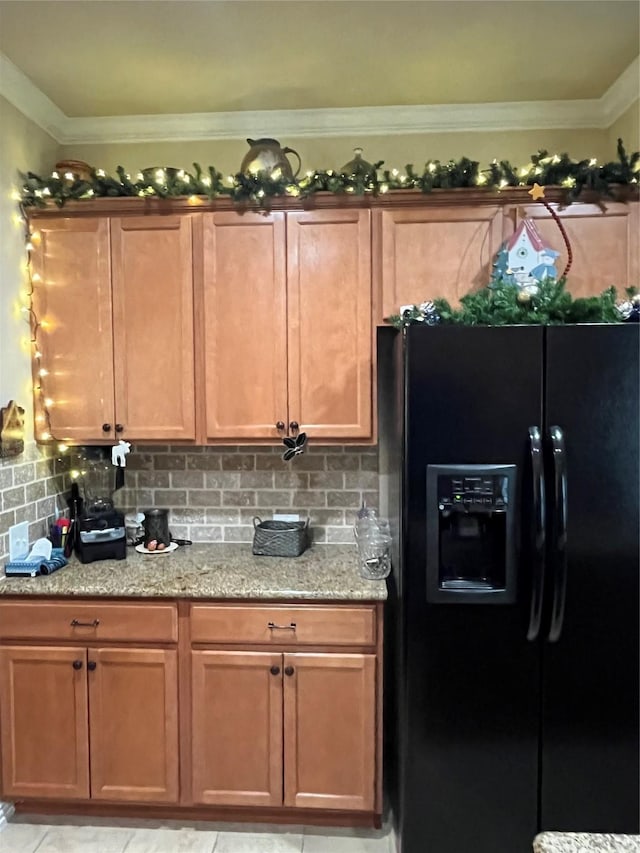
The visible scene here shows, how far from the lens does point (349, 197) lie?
2.44m

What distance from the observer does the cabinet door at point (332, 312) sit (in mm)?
Result: 2459

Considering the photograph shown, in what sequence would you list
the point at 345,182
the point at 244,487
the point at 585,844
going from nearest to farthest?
1. the point at 585,844
2. the point at 345,182
3. the point at 244,487

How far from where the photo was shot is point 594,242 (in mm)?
2400

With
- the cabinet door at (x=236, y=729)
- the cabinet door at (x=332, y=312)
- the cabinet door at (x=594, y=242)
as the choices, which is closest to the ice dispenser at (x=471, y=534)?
the cabinet door at (x=332, y=312)

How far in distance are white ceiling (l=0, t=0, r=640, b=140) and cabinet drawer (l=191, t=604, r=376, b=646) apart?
205 centimetres

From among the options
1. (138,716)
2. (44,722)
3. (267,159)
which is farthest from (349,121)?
(44,722)

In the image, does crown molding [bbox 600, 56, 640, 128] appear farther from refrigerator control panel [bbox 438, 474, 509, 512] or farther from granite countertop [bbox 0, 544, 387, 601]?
granite countertop [bbox 0, 544, 387, 601]

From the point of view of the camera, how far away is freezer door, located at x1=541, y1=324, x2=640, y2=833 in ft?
6.25

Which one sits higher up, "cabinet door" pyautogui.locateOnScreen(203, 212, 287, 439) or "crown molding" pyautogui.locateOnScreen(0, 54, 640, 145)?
"crown molding" pyautogui.locateOnScreen(0, 54, 640, 145)

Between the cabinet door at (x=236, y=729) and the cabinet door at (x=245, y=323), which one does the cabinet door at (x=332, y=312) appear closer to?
the cabinet door at (x=245, y=323)

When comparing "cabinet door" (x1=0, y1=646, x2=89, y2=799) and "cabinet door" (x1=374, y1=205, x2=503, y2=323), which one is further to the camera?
"cabinet door" (x1=374, y1=205, x2=503, y2=323)

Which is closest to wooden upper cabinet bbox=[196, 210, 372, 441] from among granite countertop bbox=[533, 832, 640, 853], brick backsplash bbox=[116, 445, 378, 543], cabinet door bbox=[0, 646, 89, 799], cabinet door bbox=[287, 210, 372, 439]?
cabinet door bbox=[287, 210, 372, 439]

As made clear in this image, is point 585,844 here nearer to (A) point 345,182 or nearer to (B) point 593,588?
(B) point 593,588

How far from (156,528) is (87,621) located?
546mm
